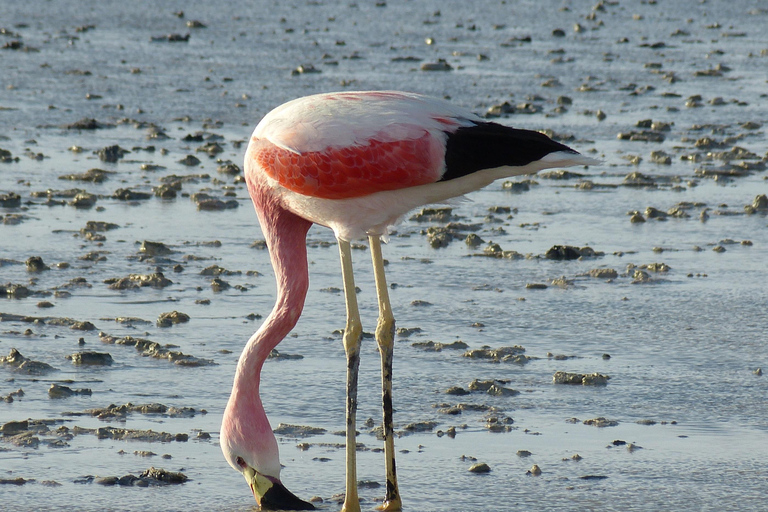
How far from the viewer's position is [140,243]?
8.17 metres

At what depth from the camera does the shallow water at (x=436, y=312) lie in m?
4.86

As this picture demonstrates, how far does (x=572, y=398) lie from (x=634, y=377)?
1.45 feet

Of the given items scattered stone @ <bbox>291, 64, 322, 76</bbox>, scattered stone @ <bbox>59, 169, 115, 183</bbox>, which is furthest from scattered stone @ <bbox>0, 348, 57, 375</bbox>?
scattered stone @ <bbox>291, 64, 322, 76</bbox>

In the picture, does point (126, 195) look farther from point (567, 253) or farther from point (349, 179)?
point (349, 179)

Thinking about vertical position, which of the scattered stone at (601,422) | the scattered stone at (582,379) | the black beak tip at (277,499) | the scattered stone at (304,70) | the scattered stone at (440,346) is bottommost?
the black beak tip at (277,499)

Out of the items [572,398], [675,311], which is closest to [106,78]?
[675,311]

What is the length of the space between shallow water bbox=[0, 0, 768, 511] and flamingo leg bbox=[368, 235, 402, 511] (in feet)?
0.36

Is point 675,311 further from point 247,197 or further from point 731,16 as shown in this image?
point 731,16

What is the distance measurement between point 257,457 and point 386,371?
68 centimetres

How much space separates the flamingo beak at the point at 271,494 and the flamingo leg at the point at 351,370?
180 millimetres

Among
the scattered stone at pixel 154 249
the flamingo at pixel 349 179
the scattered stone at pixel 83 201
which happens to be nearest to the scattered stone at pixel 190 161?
the scattered stone at pixel 83 201

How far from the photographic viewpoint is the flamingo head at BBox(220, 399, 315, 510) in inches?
180

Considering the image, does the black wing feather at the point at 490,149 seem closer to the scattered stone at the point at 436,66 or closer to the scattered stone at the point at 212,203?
the scattered stone at the point at 212,203

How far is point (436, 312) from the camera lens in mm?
7016
